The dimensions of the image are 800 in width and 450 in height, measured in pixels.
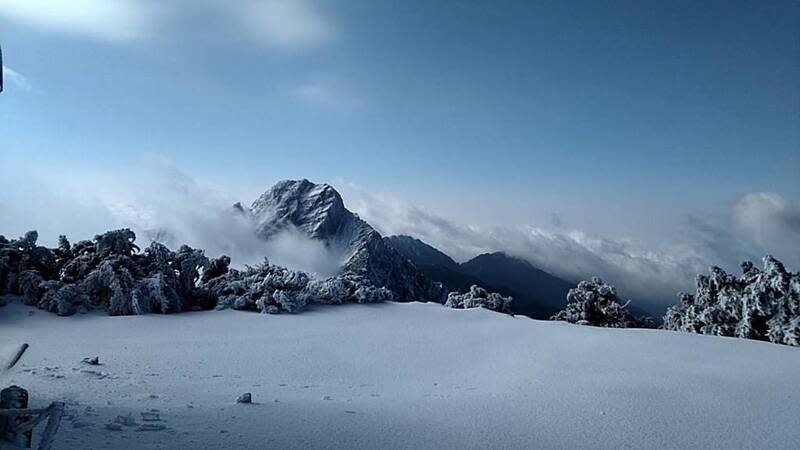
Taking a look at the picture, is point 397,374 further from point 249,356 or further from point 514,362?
point 249,356

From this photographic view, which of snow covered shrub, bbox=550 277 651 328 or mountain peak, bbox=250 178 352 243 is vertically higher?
mountain peak, bbox=250 178 352 243

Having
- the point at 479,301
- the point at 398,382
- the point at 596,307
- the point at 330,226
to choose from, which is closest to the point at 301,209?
the point at 330,226

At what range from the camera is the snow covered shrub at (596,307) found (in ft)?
38.1

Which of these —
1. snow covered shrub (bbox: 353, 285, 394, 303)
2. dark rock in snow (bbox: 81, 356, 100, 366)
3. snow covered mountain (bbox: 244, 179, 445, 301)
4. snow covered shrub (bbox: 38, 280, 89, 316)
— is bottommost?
dark rock in snow (bbox: 81, 356, 100, 366)

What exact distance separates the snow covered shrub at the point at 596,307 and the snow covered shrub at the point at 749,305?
3.68 ft

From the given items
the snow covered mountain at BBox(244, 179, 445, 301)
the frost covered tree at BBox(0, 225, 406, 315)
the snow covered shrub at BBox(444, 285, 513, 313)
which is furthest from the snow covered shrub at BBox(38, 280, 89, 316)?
the snow covered mountain at BBox(244, 179, 445, 301)

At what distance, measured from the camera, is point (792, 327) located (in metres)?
8.41

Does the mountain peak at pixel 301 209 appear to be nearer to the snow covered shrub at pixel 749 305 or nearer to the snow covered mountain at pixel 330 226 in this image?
the snow covered mountain at pixel 330 226

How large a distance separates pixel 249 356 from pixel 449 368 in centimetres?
285

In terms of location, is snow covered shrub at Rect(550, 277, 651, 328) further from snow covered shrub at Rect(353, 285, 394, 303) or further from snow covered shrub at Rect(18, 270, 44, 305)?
snow covered shrub at Rect(18, 270, 44, 305)

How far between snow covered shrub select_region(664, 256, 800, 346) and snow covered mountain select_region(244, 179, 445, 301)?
102ft

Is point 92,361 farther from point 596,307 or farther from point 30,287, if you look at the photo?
point 596,307

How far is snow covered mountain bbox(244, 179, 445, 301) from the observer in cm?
4394

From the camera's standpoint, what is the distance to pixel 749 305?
9.44 m
